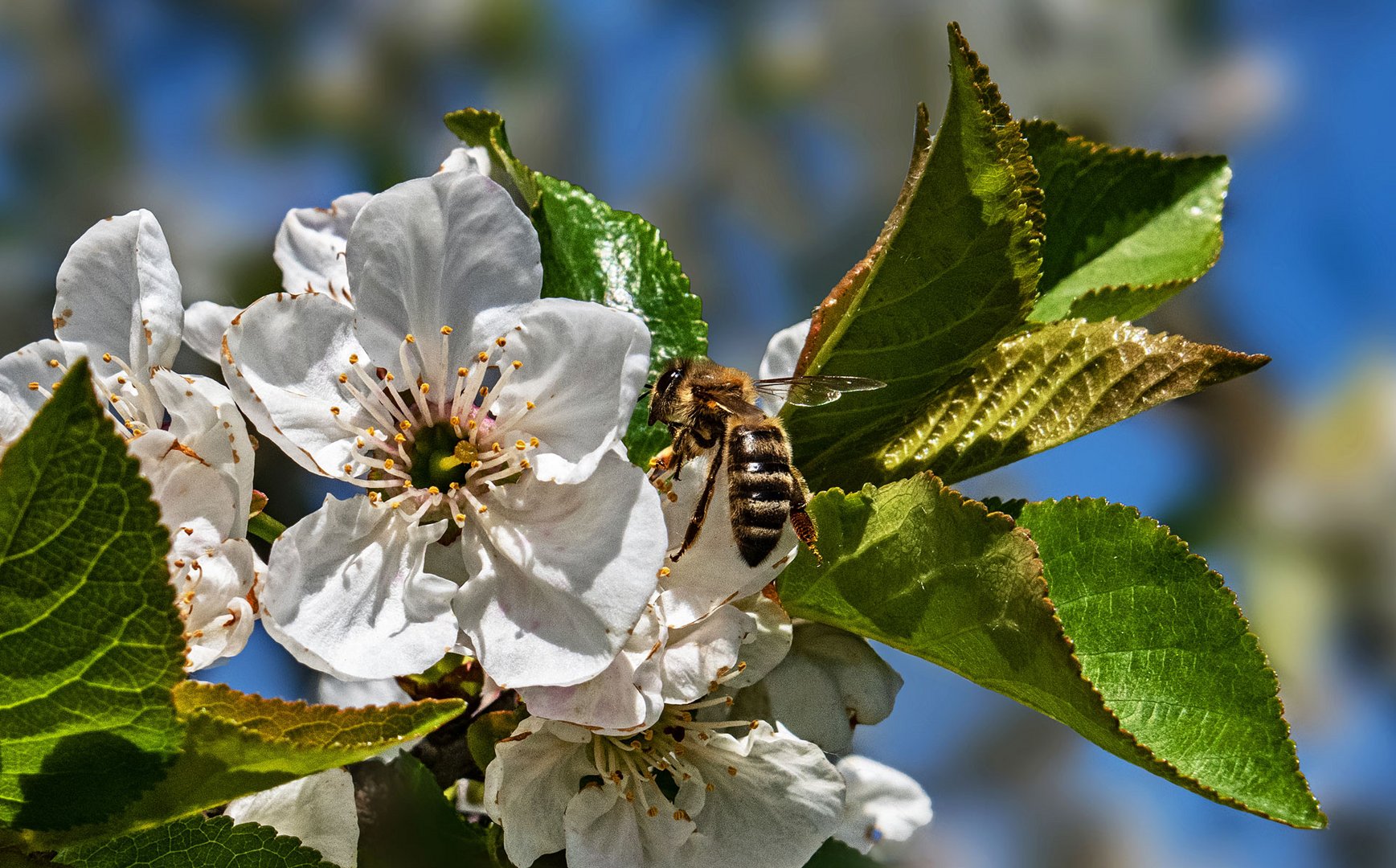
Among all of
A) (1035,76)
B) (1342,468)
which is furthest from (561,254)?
(1342,468)

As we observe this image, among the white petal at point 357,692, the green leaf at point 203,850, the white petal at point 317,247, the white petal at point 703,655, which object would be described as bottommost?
the green leaf at point 203,850

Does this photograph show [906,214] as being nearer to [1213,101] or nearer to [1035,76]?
[1035,76]

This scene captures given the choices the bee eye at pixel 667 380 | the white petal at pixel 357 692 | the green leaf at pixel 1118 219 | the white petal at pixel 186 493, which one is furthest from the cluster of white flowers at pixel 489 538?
the green leaf at pixel 1118 219

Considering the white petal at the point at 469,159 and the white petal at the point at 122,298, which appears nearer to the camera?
the white petal at the point at 122,298

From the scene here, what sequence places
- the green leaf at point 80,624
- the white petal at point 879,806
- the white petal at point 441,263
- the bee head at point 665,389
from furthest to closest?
the white petal at point 879,806 → the bee head at point 665,389 → the white petal at point 441,263 → the green leaf at point 80,624

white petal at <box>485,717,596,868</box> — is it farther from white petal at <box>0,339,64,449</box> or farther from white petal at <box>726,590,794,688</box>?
white petal at <box>0,339,64,449</box>

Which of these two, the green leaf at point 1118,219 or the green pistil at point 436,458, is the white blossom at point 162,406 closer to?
the green pistil at point 436,458
